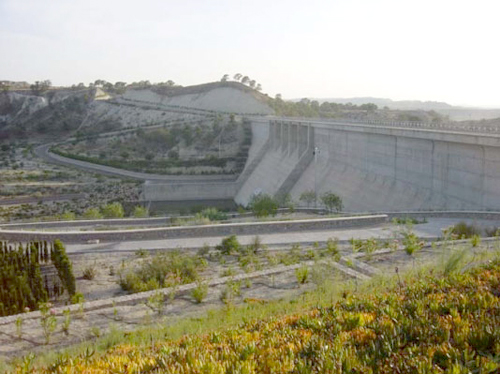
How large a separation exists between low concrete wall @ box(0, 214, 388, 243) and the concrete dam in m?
7.65

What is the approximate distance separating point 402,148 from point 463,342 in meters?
25.0

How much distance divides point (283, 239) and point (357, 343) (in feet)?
35.2

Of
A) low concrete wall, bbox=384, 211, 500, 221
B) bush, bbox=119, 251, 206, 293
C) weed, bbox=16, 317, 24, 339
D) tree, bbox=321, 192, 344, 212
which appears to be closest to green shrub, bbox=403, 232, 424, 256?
bush, bbox=119, 251, 206, 293

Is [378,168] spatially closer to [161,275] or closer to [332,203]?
[332,203]

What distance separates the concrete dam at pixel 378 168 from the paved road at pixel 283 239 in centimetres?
607

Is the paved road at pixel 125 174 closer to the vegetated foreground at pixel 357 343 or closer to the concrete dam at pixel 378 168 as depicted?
the concrete dam at pixel 378 168

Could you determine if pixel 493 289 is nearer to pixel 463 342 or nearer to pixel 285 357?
pixel 463 342

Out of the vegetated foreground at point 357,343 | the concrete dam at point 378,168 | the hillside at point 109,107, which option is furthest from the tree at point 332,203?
the hillside at point 109,107

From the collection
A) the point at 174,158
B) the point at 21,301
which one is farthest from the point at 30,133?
the point at 21,301

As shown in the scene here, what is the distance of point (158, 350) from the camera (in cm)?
577

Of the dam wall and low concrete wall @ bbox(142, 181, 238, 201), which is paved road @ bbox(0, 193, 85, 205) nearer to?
low concrete wall @ bbox(142, 181, 238, 201)

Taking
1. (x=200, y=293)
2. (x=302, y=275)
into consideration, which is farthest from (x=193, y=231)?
(x=200, y=293)

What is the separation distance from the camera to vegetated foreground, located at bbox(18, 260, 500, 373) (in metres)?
→ 4.45

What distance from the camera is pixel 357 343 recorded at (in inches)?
201
